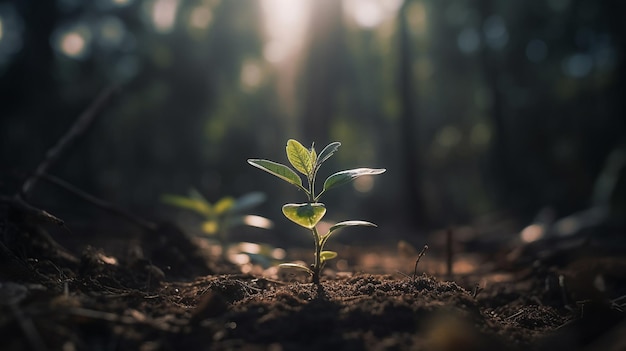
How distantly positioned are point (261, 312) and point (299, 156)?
2.35 feet

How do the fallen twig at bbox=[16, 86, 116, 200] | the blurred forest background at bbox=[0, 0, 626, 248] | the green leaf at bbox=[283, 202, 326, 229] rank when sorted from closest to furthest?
1. the green leaf at bbox=[283, 202, 326, 229]
2. the fallen twig at bbox=[16, 86, 116, 200]
3. the blurred forest background at bbox=[0, 0, 626, 248]

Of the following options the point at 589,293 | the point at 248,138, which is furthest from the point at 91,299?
the point at 248,138

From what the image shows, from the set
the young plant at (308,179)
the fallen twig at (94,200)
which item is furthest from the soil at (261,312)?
the fallen twig at (94,200)

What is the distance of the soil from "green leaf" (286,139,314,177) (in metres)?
0.49

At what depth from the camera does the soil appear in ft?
5.14

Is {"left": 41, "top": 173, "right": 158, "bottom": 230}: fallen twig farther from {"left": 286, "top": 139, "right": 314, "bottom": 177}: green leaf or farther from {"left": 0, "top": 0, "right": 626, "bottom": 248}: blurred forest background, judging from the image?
{"left": 286, "top": 139, "right": 314, "bottom": 177}: green leaf

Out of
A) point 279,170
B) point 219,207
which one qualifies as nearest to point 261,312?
point 279,170

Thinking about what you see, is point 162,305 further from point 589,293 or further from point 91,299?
point 589,293

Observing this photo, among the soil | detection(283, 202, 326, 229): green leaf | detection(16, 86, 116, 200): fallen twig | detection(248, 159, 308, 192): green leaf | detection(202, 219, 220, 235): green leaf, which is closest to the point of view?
the soil

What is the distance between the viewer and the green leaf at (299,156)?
229cm

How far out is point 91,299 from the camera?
179 cm

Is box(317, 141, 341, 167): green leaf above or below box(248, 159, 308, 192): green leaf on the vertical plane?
above

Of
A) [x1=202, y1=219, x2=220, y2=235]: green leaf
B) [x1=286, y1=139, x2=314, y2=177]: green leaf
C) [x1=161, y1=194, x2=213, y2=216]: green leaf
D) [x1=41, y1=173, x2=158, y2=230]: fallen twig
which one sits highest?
[x1=161, y1=194, x2=213, y2=216]: green leaf

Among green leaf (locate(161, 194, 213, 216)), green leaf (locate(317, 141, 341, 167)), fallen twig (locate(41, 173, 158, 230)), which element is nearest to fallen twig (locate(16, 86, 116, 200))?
fallen twig (locate(41, 173, 158, 230))
